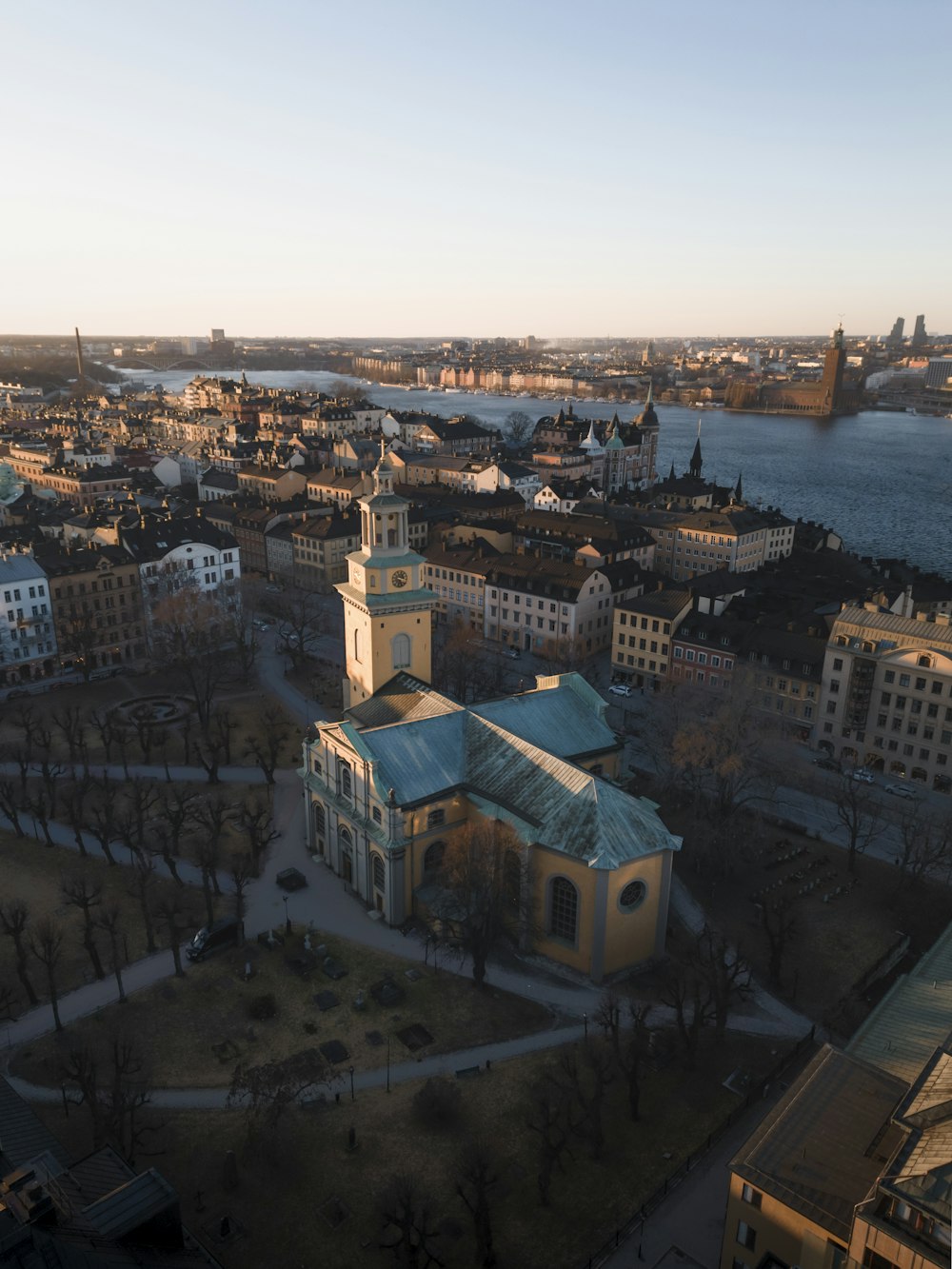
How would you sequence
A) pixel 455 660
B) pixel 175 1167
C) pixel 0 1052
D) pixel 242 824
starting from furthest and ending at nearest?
pixel 455 660
pixel 242 824
pixel 0 1052
pixel 175 1167

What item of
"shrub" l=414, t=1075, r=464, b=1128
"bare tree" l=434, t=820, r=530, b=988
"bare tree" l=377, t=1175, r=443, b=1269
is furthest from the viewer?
"bare tree" l=434, t=820, r=530, b=988

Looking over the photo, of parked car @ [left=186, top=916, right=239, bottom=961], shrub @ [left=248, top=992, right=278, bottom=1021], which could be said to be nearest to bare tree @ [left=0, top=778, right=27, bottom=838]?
parked car @ [left=186, top=916, right=239, bottom=961]

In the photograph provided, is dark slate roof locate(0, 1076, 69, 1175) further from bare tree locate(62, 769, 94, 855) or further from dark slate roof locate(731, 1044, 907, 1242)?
bare tree locate(62, 769, 94, 855)

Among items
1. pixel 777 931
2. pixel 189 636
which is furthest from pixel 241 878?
pixel 189 636

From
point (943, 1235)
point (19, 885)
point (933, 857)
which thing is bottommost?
point (19, 885)

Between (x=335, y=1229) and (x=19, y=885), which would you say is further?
(x=19, y=885)

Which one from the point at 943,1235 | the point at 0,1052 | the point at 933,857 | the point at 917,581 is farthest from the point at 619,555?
the point at 943,1235

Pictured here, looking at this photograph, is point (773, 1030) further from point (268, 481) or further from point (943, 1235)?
point (268, 481)
